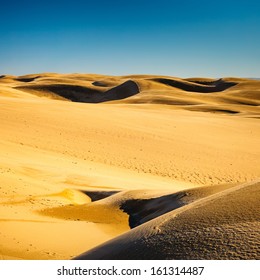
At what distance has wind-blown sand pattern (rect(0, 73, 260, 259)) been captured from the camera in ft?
11.1

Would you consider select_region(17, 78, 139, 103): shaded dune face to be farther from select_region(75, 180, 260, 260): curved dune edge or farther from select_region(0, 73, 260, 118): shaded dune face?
select_region(75, 180, 260, 260): curved dune edge

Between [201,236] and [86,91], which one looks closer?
[201,236]

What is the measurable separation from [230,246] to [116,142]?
1329cm

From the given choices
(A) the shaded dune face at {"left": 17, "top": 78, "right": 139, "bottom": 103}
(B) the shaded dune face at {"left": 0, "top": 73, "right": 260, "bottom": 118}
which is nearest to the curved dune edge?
(B) the shaded dune face at {"left": 0, "top": 73, "right": 260, "bottom": 118}

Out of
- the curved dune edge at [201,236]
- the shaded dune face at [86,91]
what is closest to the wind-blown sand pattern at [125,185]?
the curved dune edge at [201,236]

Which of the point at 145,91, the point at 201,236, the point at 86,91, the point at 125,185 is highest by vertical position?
the point at 145,91

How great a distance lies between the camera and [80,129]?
56.9 ft

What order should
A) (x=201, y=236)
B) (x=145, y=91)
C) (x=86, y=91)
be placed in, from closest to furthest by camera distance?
(x=201, y=236) < (x=145, y=91) < (x=86, y=91)

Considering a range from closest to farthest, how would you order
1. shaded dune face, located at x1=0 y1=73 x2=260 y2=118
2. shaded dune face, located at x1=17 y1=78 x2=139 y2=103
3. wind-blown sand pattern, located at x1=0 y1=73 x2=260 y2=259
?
1. wind-blown sand pattern, located at x1=0 y1=73 x2=260 y2=259
2. shaded dune face, located at x1=0 y1=73 x2=260 y2=118
3. shaded dune face, located at x1=17 y1=78 x2=139 y2=103

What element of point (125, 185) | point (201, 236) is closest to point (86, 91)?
point (125, 185)

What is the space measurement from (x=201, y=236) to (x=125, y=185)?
22.7ft

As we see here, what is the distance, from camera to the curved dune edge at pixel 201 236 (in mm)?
2934

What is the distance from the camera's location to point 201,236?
127 inches

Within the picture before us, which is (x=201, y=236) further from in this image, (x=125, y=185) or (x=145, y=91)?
(x=145, y=91)
